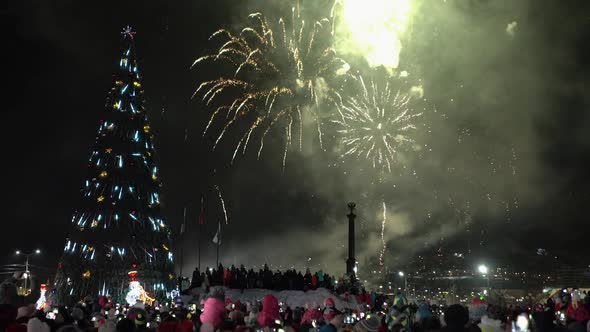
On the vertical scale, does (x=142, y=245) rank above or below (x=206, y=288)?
above

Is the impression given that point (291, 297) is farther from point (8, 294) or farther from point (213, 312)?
point (213, 312)

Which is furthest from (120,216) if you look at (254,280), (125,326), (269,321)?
(125,326)

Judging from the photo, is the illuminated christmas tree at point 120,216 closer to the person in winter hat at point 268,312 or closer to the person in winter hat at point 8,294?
the person in winter hat at point 8,294

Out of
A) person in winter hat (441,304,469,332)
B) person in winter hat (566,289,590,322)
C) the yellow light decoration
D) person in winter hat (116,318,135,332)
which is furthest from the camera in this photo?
the yellow light decoration

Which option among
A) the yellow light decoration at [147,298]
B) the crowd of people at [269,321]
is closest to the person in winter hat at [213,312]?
the crowd of people at [269,321]

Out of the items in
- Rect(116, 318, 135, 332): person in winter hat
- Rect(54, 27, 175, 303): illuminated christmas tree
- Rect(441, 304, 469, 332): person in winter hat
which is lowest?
Rect(116, 318, 135, 332): person in winter hat

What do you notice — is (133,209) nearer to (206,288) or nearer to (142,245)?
(142,245)

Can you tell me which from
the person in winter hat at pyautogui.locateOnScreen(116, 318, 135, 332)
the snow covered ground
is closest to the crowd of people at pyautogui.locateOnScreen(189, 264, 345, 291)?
the snow covered ground

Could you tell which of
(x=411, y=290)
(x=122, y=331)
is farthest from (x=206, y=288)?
(x=411, y=290)

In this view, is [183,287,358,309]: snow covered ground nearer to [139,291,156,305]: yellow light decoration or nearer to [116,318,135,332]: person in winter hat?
[139,291,156,305]: yellow light decoration
